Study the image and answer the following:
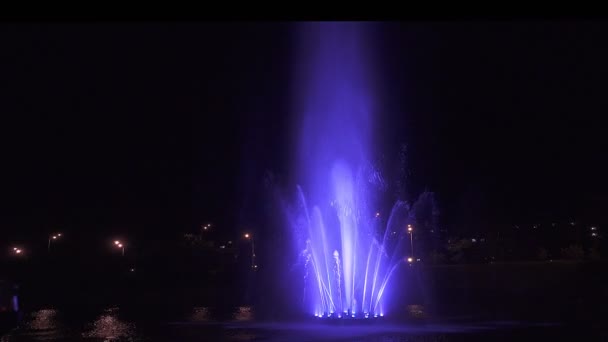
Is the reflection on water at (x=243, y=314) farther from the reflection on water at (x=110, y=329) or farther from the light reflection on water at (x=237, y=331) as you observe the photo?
the reflection on water at (x=110, y=329)

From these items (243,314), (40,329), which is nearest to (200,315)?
(243,314)

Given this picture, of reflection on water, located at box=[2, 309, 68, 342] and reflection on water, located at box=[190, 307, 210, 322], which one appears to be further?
reflection on water, located at box=[190, 307, 210, 322]

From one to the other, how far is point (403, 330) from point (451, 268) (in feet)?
47.8

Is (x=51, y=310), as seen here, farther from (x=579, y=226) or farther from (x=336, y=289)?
(x=579, y=226)

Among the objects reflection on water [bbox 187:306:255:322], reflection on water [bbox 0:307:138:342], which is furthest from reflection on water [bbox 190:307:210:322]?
reflection on water [bbox 0:307:138:342]

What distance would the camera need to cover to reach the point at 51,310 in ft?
82.4

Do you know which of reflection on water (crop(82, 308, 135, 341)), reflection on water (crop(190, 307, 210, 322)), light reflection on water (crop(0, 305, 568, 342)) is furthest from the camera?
reflection on water (crop(190, 307, 210, 322))

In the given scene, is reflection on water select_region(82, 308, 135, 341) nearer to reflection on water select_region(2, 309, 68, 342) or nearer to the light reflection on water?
the light reflection on water

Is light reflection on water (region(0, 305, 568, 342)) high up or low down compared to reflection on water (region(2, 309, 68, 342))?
down

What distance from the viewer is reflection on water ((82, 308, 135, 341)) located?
1633 cm

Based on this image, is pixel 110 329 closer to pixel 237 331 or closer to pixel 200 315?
pixel 237 331

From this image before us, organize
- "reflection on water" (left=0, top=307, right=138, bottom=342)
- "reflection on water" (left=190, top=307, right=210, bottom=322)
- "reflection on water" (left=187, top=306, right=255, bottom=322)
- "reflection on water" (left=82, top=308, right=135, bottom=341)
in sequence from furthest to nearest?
1. "reflection on water" (left=190, top=307, right=210, bottom=322)
2. "reflection on water" (left=187, top=306, right=255, bottom=322)
3. "reflection on water" (left=82, top=308, right=135, bottom=341)
4. "reflection on water" (left=0, top=307, right=138, bottom=342)

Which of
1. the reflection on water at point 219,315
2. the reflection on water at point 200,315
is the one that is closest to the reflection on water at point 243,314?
the reflection on water at point 219,315

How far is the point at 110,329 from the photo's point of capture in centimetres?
1781
